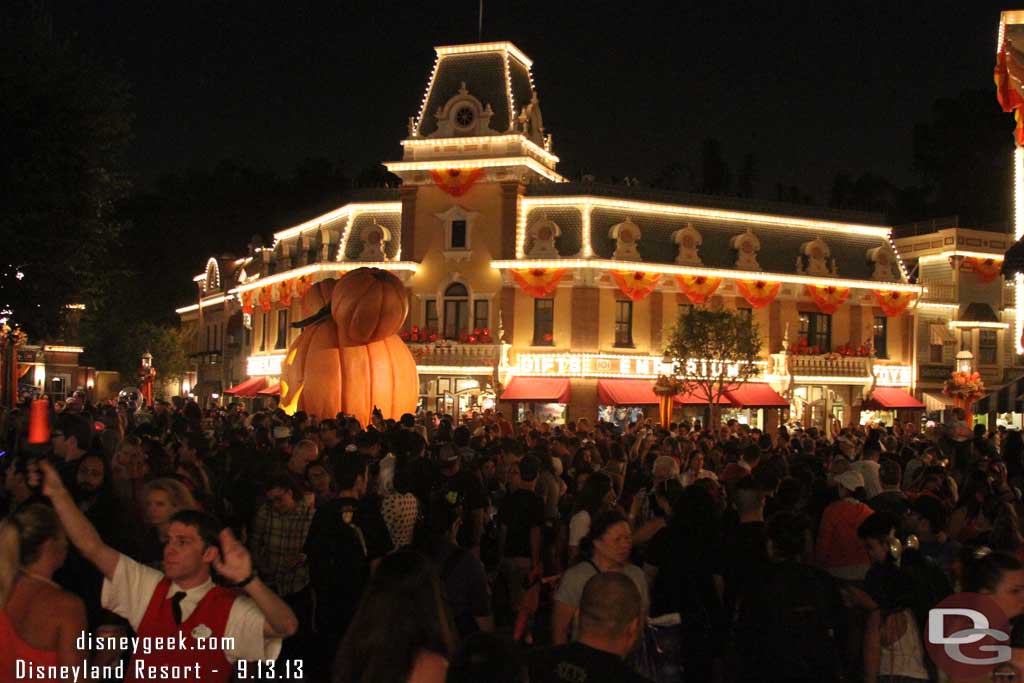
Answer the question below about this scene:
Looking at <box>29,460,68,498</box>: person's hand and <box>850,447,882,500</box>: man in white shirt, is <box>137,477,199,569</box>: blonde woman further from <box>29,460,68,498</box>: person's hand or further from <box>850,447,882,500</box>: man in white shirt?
<box>850,447,882,500</box>: man in white shirt

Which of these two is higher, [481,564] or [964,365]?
[964,365]

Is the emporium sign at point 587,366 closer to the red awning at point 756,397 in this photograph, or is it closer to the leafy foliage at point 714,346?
the leafy foliage at point 714,346

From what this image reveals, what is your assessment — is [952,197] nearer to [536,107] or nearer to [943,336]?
[943,336]

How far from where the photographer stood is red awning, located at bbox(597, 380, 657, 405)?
118 ft

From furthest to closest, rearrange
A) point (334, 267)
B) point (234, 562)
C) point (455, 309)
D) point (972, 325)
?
point (972, 325) < point (334, 267) < point (455, 309) < point (234, 562)

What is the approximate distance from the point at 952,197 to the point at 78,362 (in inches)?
1948

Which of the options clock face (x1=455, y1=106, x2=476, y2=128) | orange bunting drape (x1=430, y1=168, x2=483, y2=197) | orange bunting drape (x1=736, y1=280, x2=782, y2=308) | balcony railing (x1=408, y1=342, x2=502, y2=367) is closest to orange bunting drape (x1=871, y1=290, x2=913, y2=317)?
orange bunting drape (x1=736, y1=280, x2=782, y2=308)

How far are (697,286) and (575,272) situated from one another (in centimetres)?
453

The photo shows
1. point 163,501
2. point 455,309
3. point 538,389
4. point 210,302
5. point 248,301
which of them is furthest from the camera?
point 210,302

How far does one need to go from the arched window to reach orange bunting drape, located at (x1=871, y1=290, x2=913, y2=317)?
15.1 m

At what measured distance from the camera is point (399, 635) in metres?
4.05

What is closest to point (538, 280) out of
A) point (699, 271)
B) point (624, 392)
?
point (624, 392)

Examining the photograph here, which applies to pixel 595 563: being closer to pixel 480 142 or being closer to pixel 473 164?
pixel 473 164

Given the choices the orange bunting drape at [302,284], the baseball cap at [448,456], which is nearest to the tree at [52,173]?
the baseball cap at [448,456]
